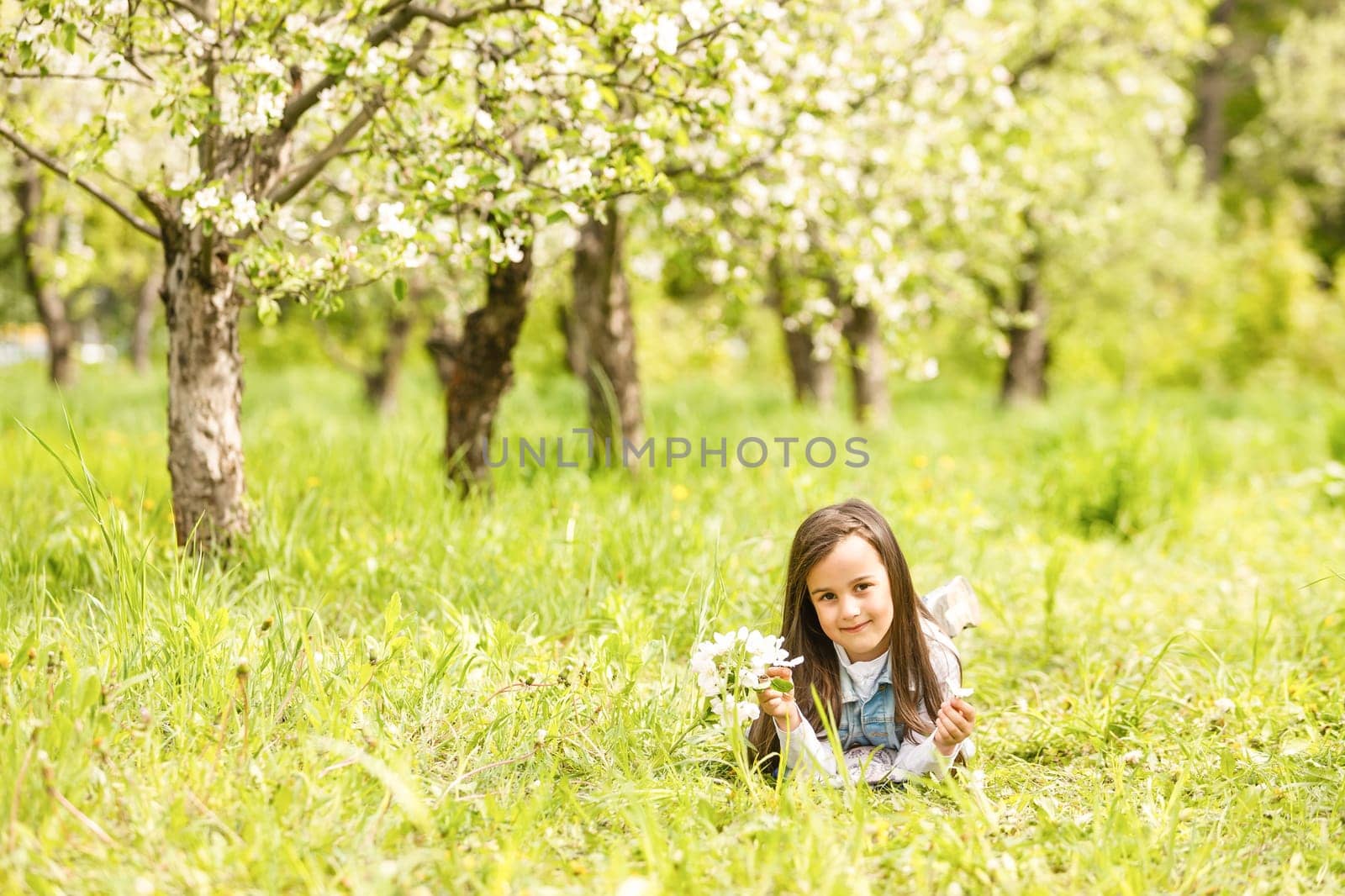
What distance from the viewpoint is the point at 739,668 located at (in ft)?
8.97

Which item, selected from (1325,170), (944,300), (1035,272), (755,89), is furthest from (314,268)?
(1325,170)

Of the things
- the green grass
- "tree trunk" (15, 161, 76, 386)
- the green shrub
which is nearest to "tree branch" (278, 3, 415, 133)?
the green grass

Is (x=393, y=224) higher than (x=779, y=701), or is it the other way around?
→ (x=393, y=224)

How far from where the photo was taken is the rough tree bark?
915 cm

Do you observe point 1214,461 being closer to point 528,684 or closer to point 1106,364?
point 528,684

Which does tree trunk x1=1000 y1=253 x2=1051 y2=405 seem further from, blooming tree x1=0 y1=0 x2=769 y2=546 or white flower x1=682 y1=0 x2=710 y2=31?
white flower x1=682 y1=0 x2=710 y2=31

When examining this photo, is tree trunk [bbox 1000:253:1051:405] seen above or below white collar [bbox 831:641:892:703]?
above

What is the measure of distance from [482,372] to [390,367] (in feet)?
20.1

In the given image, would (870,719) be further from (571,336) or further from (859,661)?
(571,336)

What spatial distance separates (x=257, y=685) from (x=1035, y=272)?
36.9 ft

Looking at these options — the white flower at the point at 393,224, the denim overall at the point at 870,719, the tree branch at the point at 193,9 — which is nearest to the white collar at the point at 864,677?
the denim overall at the point at 870,719

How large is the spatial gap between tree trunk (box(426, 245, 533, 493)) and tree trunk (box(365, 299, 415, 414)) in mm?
5496

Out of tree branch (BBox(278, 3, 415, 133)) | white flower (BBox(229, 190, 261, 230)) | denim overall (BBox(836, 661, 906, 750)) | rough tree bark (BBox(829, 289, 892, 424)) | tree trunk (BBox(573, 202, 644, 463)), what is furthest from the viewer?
rough tree bark (BBox(829, 289, 892, 424))

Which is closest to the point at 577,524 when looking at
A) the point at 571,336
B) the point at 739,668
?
the point at 739,668
